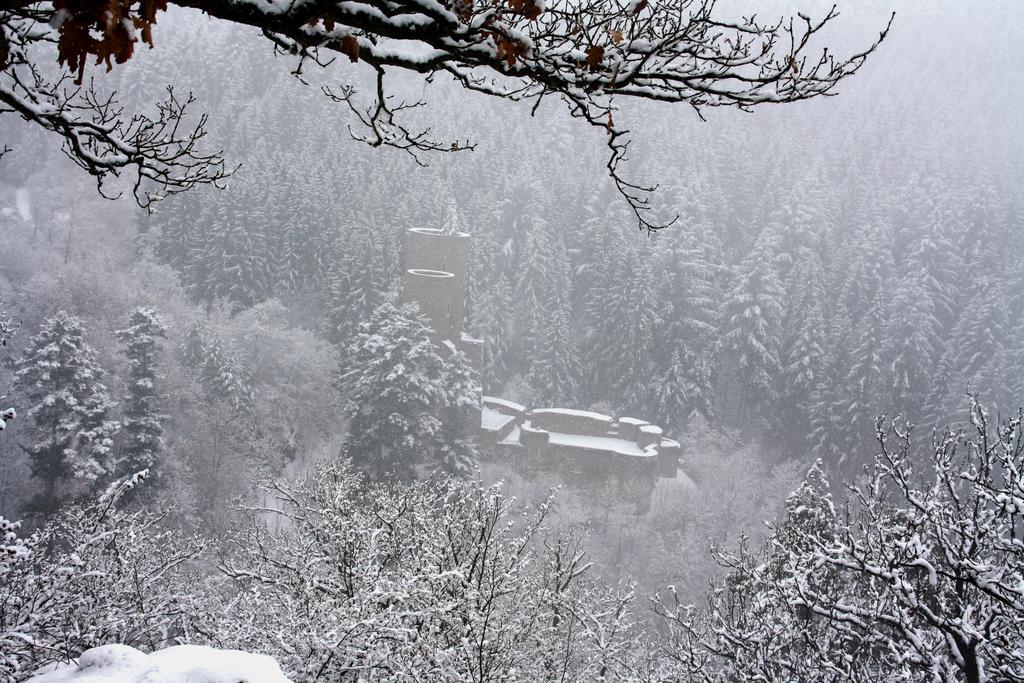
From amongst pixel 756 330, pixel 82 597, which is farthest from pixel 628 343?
pixel 82 597

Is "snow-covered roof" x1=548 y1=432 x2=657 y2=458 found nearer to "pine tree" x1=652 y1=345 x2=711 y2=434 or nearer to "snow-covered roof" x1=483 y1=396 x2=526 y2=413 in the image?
"snow-covered roof" x1=483 y1=396 x2=526 y2=413

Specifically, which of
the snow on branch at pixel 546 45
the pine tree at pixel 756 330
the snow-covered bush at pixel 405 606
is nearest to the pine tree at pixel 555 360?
the pine tree at pixel 756 330

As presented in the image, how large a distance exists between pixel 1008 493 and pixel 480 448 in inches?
955

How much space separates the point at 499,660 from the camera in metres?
7.85

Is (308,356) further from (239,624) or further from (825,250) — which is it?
(825,250)

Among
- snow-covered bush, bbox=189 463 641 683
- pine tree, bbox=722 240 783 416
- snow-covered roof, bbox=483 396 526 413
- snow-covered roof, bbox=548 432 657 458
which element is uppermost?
pine tree, bbox=722 240 783 416

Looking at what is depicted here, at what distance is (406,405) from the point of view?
914 inches

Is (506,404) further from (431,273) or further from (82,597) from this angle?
(82,597)

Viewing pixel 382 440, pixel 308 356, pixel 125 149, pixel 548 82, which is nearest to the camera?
pixel 548 82

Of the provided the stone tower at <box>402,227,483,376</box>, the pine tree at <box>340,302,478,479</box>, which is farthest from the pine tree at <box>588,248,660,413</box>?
the pine tree at <box>340,302,478,479</box>

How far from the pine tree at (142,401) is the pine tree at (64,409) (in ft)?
1.91

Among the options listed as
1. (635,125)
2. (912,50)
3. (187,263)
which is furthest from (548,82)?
(912,50)

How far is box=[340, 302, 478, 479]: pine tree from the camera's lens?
22750 millimetres

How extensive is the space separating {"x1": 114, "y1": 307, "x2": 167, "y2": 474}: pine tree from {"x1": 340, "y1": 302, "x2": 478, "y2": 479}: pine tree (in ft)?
18.9
